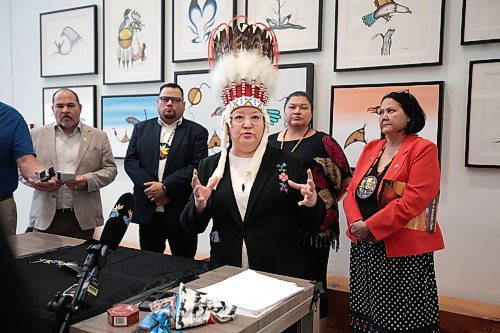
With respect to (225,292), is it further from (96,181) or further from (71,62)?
(71,62)

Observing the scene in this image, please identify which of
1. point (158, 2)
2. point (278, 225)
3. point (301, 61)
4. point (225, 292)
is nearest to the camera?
point (225, 292)

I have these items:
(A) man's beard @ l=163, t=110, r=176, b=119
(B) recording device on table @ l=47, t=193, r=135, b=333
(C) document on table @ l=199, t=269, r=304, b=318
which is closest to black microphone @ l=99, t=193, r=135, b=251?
(B) recording device on table @ l=47, t=193, r=135, b=333

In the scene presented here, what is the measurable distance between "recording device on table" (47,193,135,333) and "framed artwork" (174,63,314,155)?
2156 mm

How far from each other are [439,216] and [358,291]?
0.89 m

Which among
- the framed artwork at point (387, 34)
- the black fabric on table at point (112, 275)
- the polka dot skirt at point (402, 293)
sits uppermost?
the framed artwork at point (387, 34)

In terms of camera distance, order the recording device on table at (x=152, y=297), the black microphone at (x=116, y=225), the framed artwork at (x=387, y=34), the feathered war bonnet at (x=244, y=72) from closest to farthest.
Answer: the recording device on table at (x=152, y=297) < the black microphone at (x=116, y=225) < the feathered war bonnet at (x=244, y=72) < the framed artwork at (x=387, y=34)

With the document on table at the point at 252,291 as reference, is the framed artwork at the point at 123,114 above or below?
above

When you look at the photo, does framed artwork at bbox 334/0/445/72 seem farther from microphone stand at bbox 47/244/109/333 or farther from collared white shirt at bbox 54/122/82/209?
microphone stand at bbox 47/244/109/333

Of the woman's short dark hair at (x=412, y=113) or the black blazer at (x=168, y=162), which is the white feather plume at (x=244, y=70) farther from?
the black blazer at (x=168, y=162)

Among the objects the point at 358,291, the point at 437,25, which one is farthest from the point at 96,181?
the point at 437,25

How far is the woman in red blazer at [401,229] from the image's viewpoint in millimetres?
2250

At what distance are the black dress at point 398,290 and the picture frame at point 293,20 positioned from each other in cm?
138

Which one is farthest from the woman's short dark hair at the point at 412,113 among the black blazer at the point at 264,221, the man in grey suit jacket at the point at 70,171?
the man in grey suit jacket at the point at 70,171

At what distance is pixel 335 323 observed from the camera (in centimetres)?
303
